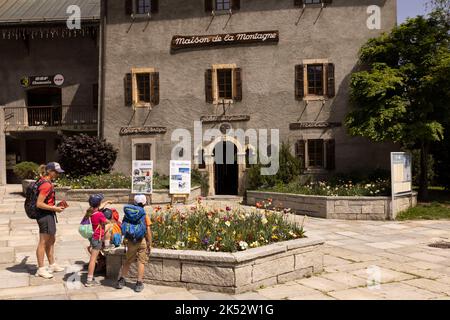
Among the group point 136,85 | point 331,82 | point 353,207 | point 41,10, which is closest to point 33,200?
point 353,207

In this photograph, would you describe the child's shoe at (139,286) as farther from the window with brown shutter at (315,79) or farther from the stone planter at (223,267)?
the window with brown shutter at (315,79)

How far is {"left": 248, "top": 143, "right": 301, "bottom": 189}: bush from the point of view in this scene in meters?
16.2

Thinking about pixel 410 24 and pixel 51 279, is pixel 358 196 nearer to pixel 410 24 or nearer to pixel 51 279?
pixel 410 24

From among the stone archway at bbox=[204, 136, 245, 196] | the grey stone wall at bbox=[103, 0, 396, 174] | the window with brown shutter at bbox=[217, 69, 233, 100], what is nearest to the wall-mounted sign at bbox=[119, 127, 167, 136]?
the grey stone wall at bbox=[103, 0, 396, 174]

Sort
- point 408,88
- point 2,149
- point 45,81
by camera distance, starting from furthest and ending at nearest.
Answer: point 45,81
point 2,149
point 408,88

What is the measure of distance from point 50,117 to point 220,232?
1837 cm

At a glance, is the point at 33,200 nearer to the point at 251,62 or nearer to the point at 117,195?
the point at 117,195

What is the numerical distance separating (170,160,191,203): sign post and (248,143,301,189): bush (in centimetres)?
274

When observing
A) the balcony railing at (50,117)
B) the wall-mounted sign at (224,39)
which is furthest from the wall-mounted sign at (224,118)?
the balcony railing at (50,117)

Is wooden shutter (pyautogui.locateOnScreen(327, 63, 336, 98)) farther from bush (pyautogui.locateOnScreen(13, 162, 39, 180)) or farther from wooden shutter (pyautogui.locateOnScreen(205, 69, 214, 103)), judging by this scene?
bush (pyautogui.locateOnScreen(13, 162, 39, 180))

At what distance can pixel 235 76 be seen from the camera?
17953 mm

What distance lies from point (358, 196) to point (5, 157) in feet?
59.6

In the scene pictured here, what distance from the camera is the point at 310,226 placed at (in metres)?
11.6

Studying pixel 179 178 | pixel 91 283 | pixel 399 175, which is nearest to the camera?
pixel 91 283
